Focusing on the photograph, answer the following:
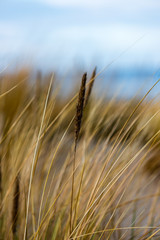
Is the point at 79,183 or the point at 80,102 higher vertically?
the point at 80,102

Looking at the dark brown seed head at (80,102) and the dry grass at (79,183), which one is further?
the dry grass at (79,183)

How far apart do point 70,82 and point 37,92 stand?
4.87ft

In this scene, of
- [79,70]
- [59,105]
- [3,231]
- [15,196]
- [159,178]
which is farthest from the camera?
[79,70]

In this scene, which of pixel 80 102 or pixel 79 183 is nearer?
pixel 80 102

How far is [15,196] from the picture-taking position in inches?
27.1

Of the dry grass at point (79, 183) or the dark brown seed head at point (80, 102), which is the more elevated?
the dark brown seed head at point (80, 102)

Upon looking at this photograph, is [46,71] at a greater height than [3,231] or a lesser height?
greater

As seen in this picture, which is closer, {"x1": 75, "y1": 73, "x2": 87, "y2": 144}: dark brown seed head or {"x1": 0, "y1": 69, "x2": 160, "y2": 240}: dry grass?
{"x1": 75, "y1": 73, "x2": 87, "y2": 144}: dark brown seed head

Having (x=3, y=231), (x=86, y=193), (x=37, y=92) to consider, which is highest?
(x=37, y=92)

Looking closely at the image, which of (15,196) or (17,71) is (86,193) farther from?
(17,71)

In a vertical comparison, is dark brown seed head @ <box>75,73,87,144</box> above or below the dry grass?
above

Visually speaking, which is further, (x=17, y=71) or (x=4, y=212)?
(x=17, y=71)

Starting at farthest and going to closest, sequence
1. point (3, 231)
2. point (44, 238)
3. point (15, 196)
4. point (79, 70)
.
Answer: point (79, 70) < point (3, 231) < point (44, 238) < point (15, 196)

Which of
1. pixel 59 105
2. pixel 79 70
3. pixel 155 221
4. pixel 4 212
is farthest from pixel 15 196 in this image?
pixel 79 70
